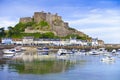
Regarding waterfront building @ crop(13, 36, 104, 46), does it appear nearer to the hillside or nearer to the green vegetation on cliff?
the green vegetation on cliff

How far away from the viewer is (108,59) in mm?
34594

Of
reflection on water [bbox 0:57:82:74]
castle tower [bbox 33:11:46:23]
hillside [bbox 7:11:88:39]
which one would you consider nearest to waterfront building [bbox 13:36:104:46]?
hillside [bbox 7:11:88:39]

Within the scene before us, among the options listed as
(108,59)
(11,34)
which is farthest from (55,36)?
(108,59)

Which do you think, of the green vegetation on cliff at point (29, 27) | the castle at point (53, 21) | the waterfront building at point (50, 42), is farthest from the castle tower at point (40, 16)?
the waterfront building at point (50, 42)

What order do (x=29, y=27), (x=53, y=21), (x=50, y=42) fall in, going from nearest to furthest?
(x=50, y=42)
(x=29, y=27)
(x=53, y=21)

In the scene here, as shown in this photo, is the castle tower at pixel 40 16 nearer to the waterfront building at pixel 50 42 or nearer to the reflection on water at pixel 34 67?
the waterfront building at pixel 50 42

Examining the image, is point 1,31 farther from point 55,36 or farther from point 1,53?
point 1,53

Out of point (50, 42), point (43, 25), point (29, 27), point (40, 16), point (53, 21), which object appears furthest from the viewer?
point (53, 21)

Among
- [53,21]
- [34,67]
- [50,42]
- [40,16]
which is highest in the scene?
[40,16]

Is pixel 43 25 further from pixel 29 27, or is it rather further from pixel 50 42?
pixel 50 42

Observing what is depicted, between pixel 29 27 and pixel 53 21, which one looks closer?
pixel 29 27

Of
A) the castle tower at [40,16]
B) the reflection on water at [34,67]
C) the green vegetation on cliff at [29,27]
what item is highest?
the castle tower at [40,16]

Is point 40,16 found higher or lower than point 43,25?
higher

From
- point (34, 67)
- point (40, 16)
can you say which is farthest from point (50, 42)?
point (34, 67)
